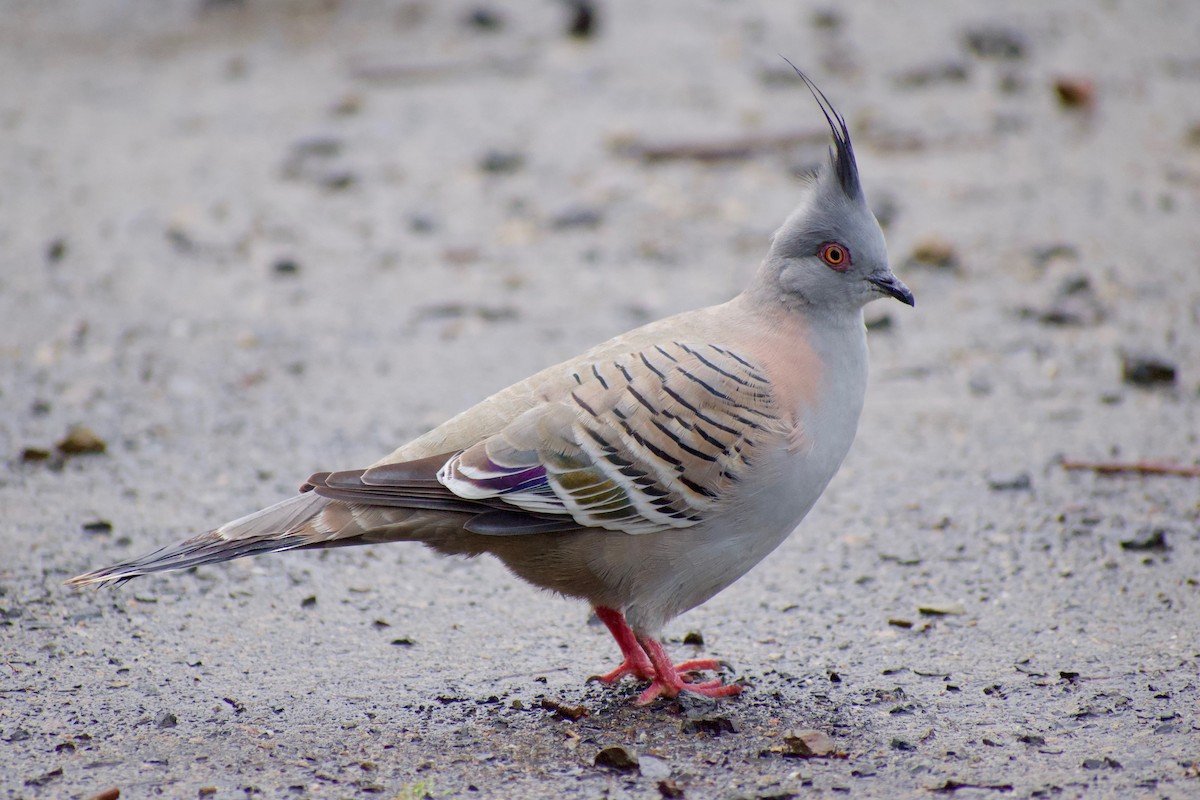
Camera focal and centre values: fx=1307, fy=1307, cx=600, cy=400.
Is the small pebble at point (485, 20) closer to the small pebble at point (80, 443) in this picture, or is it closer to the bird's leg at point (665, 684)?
the small pebble at point (80, 443)

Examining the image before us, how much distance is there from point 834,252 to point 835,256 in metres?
0.01

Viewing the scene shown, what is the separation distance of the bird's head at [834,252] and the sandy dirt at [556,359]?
1040 mm

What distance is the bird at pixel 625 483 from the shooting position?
346 centimetres

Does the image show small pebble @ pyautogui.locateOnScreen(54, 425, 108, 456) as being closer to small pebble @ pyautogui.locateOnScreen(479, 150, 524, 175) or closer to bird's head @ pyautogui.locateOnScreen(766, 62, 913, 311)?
bird's head @ pyautogui.locateOnScreen(766, 62, 913, 311)

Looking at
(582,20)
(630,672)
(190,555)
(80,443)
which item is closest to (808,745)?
(630,672)

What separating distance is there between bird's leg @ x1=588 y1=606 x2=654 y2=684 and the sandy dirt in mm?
167

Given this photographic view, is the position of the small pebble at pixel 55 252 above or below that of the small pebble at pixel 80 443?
above

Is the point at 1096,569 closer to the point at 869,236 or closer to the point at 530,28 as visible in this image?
the point at 869,236

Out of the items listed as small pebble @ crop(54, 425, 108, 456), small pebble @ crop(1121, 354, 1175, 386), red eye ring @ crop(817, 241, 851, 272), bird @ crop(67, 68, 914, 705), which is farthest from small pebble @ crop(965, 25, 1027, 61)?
→ small pebble @ crop(54, 425, 108, 456)

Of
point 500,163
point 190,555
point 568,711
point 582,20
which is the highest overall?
point 582,20

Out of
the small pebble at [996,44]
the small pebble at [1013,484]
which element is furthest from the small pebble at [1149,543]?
the small pebble at [996,44]

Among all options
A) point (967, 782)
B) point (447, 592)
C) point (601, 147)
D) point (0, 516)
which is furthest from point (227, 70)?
point (967, 782)

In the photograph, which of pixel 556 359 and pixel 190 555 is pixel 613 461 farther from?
pixel 556 359

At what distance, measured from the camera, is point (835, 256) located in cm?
382
